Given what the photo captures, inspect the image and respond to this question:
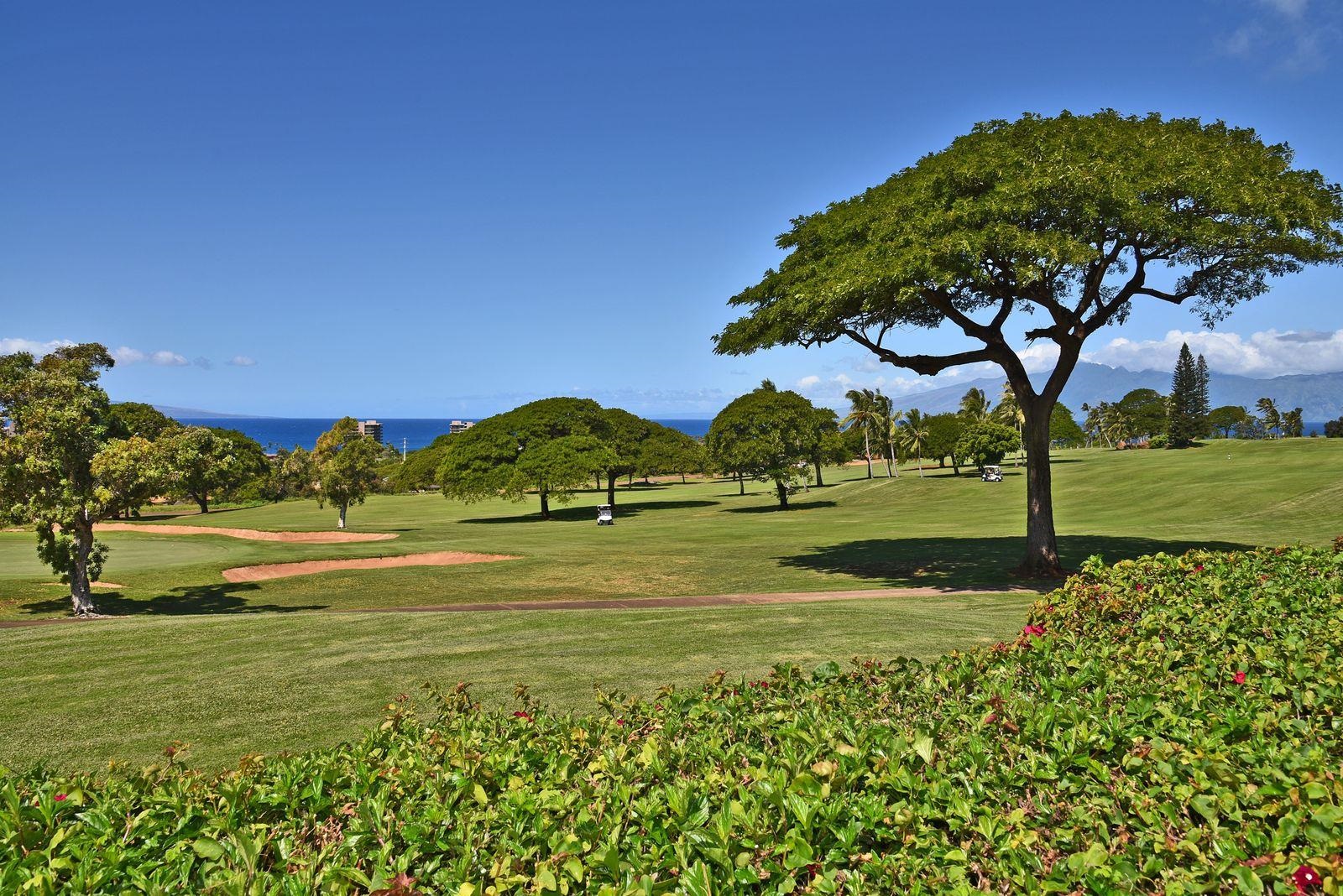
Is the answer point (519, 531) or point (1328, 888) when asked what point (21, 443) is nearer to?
point (1328, 888)

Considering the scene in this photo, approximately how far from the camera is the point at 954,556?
29344mm

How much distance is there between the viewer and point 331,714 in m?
9.02

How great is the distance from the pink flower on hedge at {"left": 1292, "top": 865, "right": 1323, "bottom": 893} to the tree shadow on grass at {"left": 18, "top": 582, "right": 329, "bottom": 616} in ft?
75.9

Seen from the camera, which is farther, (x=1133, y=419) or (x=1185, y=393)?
(x=1133, y=419)

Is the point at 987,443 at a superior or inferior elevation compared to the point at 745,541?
superior

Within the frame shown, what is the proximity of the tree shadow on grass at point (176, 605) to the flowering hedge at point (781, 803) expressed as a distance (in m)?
20.1

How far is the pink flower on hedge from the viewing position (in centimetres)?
291

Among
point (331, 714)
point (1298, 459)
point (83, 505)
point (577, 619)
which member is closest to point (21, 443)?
point (83, 505)

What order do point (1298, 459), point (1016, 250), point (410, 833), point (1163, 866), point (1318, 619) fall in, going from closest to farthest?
point (1163, 866) → point (410, 833) → point (1318, 619) → point (1016, 250) → point (1298, 459)

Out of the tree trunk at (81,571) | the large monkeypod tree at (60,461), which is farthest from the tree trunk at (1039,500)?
the tree trunk at (81,571)

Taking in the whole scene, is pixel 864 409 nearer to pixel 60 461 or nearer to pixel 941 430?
pixel 941 430

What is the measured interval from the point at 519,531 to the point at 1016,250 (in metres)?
37.2

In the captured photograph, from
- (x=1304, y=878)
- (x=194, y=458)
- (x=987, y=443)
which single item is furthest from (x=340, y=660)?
(x=987, y=443)

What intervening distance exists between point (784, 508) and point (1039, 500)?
41.4m
